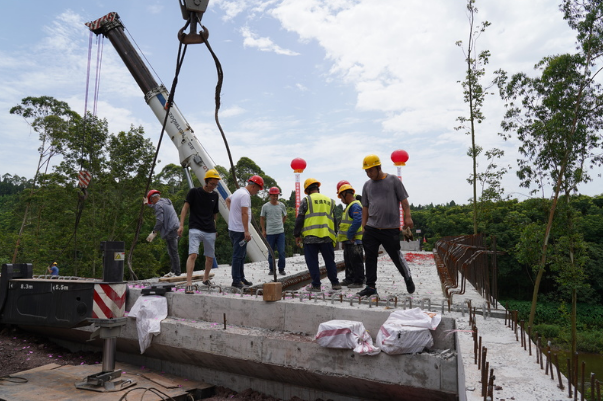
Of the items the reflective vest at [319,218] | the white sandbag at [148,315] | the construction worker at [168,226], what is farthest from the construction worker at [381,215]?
the construction worker at [168,226]

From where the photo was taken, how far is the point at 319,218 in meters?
5.94

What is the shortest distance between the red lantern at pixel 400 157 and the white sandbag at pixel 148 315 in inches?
504

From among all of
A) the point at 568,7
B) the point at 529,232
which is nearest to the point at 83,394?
the point at 529,232

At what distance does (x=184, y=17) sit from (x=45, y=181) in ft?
69.4

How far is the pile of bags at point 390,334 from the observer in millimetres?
3559

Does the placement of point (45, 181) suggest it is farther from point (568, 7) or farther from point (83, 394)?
point (568, 7)

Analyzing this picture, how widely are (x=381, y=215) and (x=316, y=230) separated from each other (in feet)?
3.68

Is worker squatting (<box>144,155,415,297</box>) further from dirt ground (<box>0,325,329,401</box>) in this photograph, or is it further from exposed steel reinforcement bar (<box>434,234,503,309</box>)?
dirt ground (<box>0,325,329,401</box>)

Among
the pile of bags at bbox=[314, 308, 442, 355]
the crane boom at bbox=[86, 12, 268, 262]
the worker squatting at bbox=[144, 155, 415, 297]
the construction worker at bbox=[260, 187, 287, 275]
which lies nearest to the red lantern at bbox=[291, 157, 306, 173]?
the crane boom at bbox=[86, 12, 268, 262]

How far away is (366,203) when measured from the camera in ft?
17.8

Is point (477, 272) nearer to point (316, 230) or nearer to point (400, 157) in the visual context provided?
point (316, 230)

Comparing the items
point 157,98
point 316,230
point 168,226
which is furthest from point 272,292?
point 157,98

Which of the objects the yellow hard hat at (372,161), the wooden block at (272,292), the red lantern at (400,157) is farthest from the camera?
the red lantern at (400,157)

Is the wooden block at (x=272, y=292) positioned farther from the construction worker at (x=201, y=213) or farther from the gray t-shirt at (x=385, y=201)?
the construction worker at (x=201, y=213)
